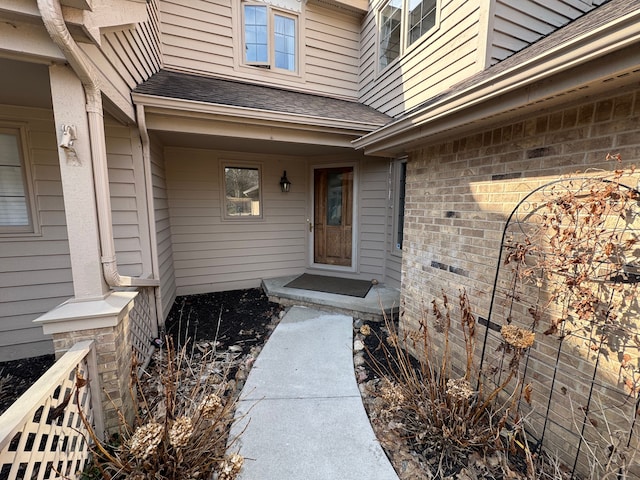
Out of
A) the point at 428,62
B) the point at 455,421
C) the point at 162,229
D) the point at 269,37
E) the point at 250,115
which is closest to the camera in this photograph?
the point at 455,421

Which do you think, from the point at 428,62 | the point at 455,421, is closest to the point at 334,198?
the point at 428,62

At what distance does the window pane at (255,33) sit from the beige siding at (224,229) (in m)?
1.74

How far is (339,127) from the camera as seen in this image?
401cm

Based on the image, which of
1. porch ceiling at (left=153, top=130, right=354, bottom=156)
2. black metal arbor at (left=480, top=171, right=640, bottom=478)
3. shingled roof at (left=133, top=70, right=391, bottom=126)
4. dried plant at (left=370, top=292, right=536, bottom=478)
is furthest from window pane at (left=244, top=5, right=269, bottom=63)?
dried plant at (left=370, top=292, right=536, bottom=478)

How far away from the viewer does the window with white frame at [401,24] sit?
12.4 ft

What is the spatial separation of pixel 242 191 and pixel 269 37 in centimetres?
275

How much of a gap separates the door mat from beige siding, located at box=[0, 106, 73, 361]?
3.07m

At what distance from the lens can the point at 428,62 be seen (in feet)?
12.2

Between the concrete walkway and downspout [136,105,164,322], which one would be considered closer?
the concrete walkway

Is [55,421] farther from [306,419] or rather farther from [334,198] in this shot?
[334,198]

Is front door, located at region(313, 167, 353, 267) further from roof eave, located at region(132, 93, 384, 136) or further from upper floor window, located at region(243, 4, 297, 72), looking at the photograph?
upper floor window, located at region(243, 4, 297, 72)

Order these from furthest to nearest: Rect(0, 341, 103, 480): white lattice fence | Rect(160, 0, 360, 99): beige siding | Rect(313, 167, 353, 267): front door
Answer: Rect(313, 167, 353, 267): front door, Rect(160, 0, 360, 99): beige siding, Rect(0, 341, 103, 480): white lattice fence

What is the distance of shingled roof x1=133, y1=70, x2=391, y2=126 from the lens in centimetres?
340

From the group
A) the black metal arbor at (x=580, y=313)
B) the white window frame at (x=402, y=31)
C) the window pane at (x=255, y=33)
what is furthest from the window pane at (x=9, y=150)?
the white window frame at (x=402, y=31)
